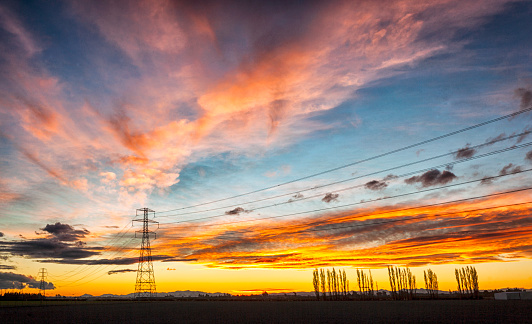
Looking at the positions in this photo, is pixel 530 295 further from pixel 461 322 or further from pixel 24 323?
pixel 24 323

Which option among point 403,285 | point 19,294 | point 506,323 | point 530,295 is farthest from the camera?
point 403,285

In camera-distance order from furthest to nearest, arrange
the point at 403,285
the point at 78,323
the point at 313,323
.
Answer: the point at 403,285
the point at 78,323
the point at 313,323

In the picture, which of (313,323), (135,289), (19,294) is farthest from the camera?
(19,294)

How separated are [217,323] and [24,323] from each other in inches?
868

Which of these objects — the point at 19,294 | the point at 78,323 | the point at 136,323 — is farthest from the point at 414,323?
the point at 19,294

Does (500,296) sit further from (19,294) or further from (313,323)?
(19,294)

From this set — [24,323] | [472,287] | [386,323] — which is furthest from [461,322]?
[472,287]

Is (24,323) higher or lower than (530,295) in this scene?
higher

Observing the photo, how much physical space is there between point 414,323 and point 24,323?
41.0 meters

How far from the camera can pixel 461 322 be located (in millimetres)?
33594

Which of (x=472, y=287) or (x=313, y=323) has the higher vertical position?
(x=313, y=323)

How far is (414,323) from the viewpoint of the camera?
33.3 meters

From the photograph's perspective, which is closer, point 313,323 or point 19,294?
point 313,323

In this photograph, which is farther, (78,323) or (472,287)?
(472,287)
